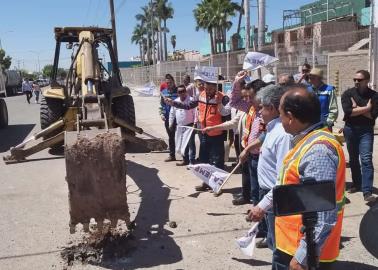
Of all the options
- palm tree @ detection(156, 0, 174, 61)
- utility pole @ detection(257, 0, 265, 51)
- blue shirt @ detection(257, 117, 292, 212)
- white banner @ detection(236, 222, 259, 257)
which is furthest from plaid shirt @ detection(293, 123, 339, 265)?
palm tree @ detection(156, 0, 174, 61)

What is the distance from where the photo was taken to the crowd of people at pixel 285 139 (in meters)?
2.38

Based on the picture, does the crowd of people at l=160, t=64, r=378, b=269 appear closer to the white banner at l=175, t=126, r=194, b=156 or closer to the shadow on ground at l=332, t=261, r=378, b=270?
the white banner at l=175, t=126, r=194, b=156

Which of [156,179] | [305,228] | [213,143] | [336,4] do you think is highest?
[336,4]

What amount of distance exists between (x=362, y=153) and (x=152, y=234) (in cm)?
294

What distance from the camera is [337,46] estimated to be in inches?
590

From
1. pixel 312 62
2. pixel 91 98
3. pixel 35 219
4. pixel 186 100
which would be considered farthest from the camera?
pixel 312 62

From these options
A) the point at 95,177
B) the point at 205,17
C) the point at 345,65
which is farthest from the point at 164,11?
the point at 95,177

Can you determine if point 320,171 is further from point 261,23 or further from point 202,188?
point 261,23

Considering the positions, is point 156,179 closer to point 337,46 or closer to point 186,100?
point 186,100

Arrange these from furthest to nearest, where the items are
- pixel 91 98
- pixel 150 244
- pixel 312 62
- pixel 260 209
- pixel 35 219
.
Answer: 1. pixel 312 62
2. pixel 91 98
3. pixel 35 219
4. pixel 150 244
5. pixel 260 209

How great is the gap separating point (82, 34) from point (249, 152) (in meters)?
5.98

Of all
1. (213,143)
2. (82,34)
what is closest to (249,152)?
(213,143)

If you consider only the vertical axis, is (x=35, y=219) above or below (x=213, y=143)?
below

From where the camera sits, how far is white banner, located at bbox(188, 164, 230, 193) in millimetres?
6254
